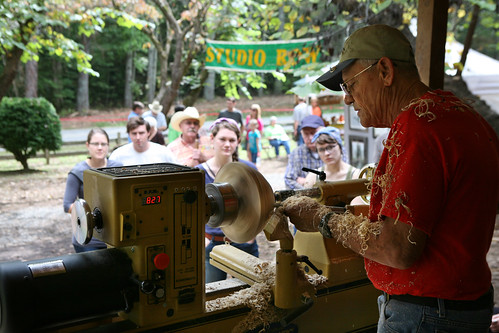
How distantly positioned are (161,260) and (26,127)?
1161cm

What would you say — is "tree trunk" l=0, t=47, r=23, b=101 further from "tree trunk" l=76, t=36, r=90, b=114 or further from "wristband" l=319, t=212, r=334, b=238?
"tree trunk" l=76, t=36, r=90, b=114

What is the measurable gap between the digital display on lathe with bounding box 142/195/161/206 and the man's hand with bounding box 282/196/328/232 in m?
0.52

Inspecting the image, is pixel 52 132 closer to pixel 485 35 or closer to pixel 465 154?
pixel 465 154

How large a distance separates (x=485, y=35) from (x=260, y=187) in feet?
95.3

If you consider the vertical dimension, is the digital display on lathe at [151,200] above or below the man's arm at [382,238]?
above

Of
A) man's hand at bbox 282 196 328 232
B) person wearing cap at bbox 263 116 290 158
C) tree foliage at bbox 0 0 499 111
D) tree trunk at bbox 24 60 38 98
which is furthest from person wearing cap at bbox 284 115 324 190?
tree trunk at bbox 24 60 38 98

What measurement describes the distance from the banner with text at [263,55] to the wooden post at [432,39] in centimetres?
386

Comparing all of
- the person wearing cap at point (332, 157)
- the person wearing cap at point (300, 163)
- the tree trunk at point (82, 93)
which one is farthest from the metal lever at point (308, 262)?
the tree trunk at point (82, 93)

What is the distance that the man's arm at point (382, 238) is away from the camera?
5.01 feet

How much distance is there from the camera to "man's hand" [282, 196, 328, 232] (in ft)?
6.33

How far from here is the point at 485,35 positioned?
88.9 ft

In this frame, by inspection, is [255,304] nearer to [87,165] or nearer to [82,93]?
[87,165]

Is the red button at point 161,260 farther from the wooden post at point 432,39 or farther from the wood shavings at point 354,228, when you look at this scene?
the wooden post at point 432,39

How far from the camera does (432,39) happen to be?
3045mm
